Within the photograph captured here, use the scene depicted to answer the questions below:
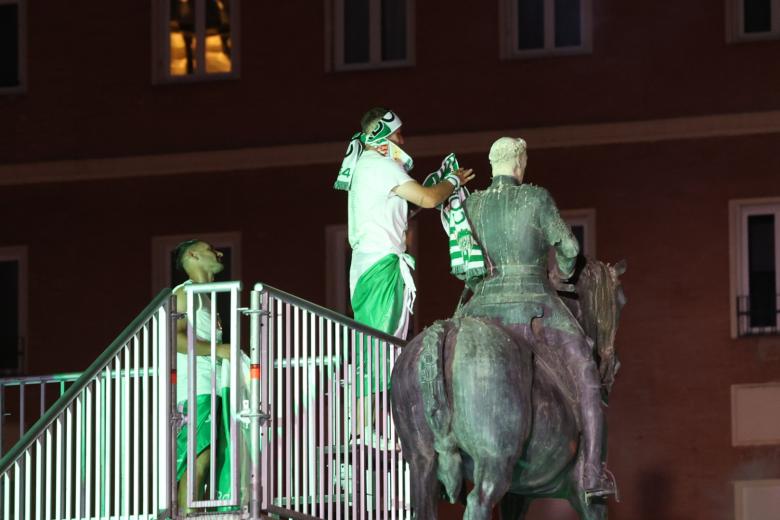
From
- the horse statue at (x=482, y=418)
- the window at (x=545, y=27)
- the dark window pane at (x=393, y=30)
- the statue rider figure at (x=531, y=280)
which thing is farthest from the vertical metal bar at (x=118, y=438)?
the dark window pane at (x=393, y=30)

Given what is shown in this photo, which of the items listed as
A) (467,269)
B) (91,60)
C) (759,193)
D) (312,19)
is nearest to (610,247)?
(759,193)

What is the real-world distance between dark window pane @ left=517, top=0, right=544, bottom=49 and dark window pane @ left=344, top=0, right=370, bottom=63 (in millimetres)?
1660

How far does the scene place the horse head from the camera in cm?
1675

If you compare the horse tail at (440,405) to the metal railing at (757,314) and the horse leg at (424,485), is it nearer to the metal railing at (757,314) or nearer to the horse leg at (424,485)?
the horse leg at (424,485)

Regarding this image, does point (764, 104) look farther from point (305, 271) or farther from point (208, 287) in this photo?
point (208, 287)

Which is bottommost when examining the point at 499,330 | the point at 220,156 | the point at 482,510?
the point at 482,510

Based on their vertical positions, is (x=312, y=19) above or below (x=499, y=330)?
above

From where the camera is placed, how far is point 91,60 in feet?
104

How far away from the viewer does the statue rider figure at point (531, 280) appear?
16.3m

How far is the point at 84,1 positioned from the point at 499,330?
55.1 feet

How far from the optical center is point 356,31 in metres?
31.0

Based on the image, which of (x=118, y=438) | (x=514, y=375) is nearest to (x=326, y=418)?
(x=118, y=438)

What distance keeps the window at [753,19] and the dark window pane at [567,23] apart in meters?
1.56

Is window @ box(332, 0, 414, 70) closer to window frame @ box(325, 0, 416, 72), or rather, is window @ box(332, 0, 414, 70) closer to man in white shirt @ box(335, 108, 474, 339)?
window frame @ box(325, 0, 416, 72)
